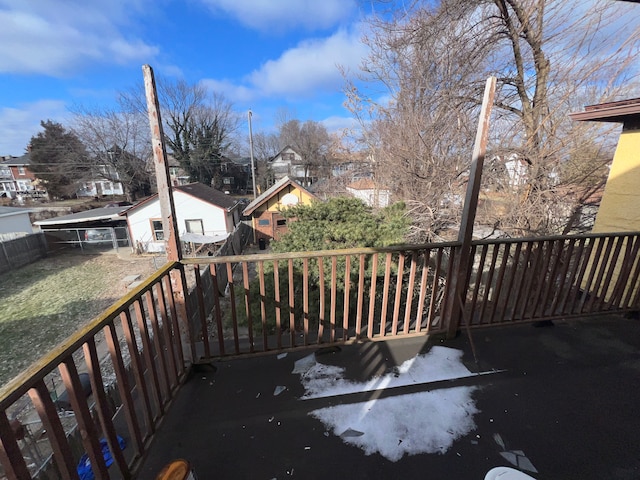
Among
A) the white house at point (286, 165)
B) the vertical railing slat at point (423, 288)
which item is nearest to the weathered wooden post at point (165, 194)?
the vertical railing slat at point (423, 288)

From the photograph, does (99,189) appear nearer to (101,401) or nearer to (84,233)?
(84,233)

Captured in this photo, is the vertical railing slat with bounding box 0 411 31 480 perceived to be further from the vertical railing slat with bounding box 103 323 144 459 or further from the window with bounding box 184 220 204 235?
the window with bounding box 184 220 204 235

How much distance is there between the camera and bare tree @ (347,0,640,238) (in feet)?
14.5

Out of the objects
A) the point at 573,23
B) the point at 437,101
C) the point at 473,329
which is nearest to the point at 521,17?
the point at 573,23

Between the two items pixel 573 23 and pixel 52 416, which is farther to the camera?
pixel 573 23

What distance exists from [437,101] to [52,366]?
6919 millimetres

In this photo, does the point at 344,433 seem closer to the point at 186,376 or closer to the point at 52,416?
the point at 186,376

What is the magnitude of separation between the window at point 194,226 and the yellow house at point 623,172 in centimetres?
1446

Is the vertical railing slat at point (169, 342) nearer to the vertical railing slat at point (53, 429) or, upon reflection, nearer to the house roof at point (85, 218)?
the vertical railing slat at point (53, 429)

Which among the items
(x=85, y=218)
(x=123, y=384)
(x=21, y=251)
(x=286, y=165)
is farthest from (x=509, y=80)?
(x=286, y=165)

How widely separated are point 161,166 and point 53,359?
1.07m

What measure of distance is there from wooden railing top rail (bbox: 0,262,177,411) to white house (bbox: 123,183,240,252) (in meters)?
13.0

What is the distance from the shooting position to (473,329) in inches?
102

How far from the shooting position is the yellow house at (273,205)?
45.8 ft
